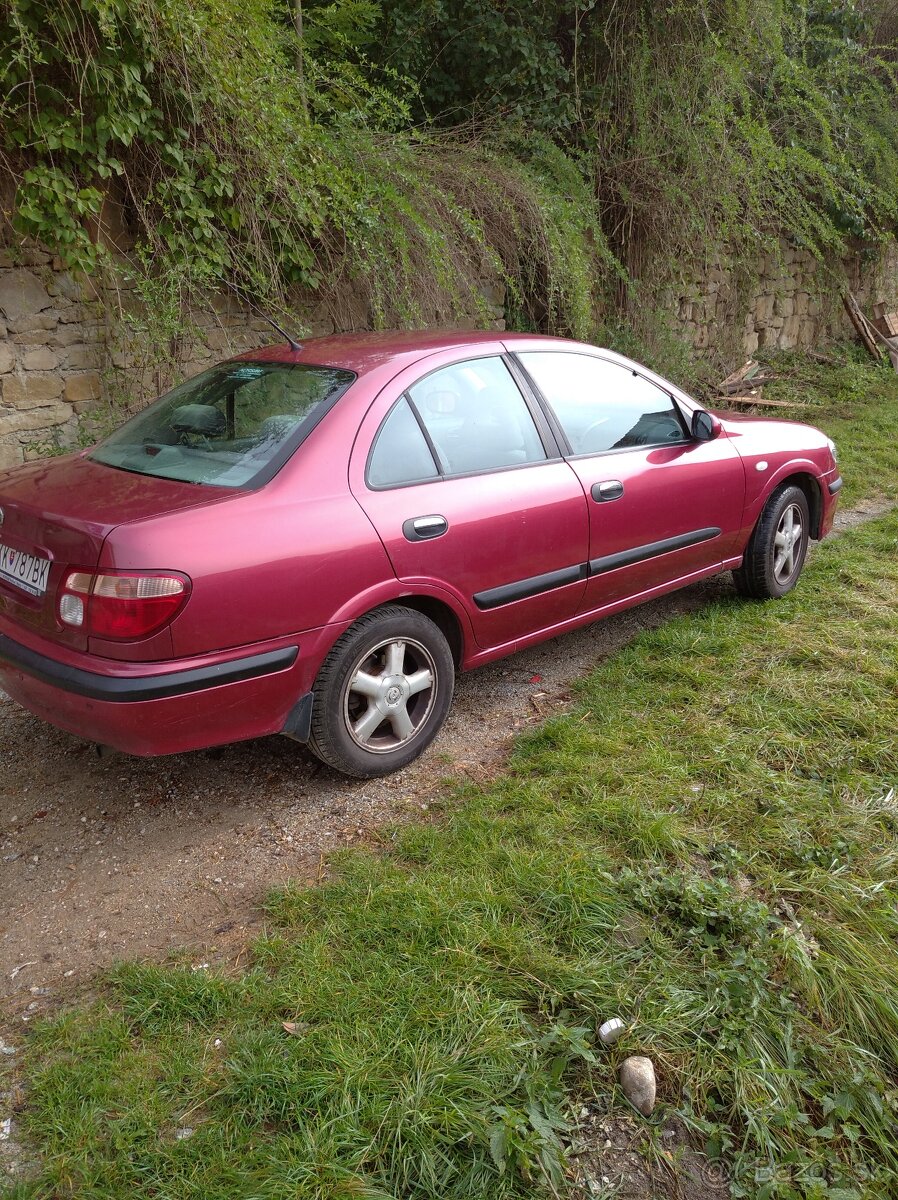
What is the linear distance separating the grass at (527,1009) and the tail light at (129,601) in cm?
91

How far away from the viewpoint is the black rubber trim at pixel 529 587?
3.56m

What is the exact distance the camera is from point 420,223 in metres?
6.66

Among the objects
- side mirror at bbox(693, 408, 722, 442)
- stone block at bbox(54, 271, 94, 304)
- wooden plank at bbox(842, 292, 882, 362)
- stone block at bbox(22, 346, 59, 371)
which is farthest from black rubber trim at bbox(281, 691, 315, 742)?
wooden plank at bbox(842, 292, 882, 362)

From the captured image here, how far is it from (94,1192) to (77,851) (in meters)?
1.35

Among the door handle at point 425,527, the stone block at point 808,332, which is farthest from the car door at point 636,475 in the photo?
the stone block at point 808,332

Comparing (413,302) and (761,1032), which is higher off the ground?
(413,302)

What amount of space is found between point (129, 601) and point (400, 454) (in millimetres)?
1159

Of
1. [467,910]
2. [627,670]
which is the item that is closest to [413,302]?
[627,670]

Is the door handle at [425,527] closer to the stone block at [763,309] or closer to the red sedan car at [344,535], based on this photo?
the red sedan car at [344,535]

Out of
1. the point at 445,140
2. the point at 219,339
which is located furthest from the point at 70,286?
the point at 445,140

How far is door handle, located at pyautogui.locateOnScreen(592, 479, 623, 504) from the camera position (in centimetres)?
390

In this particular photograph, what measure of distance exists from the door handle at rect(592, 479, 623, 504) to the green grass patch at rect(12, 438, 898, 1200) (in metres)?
1.20

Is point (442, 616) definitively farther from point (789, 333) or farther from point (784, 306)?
point (789, 333)

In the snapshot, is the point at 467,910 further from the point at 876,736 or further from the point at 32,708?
the point at 876,736
